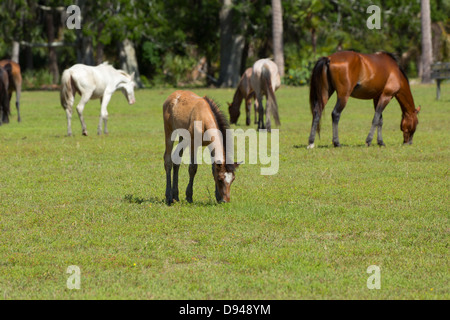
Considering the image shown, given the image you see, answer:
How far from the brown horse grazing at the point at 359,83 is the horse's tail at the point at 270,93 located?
116 inches

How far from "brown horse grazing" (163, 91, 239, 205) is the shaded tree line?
3355 cm

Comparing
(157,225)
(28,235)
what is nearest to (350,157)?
(157,225)

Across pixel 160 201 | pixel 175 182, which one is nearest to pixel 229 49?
pixel 160 201

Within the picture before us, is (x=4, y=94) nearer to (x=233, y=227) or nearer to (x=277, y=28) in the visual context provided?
(x=233, y=227)

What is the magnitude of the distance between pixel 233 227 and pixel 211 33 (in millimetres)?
44336

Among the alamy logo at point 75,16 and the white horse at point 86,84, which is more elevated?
the alamy logo at point 75,16

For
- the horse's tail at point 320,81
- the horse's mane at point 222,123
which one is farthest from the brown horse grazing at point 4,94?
the horse's mane at point 222,123

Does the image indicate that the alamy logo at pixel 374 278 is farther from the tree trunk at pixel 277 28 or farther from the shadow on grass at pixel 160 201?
the tree trunk at pixel 277 28

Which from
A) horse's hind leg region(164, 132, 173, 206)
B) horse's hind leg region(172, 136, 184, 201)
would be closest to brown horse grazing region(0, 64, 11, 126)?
horse's hind leg region(164, 132, 173, 206)

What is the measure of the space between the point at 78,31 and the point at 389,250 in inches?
1629

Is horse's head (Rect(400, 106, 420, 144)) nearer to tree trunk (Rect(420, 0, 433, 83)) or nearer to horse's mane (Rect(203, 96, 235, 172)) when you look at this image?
horse's mane (Rect(203, 96, 235, 172))

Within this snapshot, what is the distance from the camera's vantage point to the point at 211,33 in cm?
5209

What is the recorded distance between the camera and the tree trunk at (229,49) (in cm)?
4600

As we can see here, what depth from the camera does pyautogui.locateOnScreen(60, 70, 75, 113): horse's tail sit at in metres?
19.0
